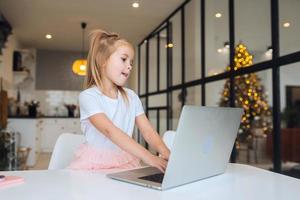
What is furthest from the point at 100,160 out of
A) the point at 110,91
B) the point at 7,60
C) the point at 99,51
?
the point at 7,60

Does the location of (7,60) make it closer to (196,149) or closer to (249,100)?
(249,100)

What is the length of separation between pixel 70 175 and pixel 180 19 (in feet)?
12.1

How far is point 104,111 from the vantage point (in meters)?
1.16

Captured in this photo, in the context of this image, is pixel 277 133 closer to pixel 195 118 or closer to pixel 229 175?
pixel 229 175

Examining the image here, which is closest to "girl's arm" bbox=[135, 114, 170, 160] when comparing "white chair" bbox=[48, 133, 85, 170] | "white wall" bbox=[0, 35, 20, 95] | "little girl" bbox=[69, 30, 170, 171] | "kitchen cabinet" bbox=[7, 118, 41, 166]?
"little girl" bbox=[69, 30, 170, 171]

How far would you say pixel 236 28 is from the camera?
9.59 feet

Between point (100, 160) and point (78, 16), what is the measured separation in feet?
13.0

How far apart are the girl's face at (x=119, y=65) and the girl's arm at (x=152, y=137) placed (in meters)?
0.23

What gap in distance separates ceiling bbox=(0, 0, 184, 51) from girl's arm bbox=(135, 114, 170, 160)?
304 cm

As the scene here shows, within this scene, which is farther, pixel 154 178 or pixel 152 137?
pixel 152 137

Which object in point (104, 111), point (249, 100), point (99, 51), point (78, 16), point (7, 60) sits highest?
point (78, 16)

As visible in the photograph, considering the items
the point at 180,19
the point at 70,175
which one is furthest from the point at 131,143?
the point at 180,19

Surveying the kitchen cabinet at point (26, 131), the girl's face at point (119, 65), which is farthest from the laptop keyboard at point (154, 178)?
the kitchen cabinet at point (26, 131)

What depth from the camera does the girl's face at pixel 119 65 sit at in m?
1.13
